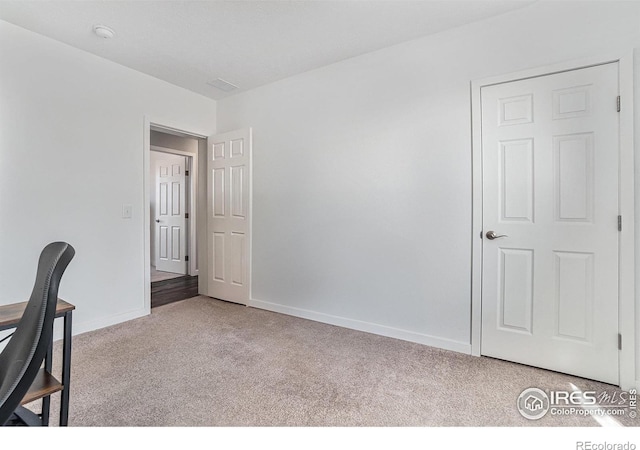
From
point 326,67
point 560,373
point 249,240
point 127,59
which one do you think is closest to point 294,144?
point 326,67

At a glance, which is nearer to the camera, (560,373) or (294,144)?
(560,373)

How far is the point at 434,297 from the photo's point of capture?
8.23ft

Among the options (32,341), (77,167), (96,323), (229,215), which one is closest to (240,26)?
(77,167)

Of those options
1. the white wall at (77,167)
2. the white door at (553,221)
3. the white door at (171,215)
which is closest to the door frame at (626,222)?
the white door at (553,221)

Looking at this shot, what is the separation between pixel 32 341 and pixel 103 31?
2595 mm

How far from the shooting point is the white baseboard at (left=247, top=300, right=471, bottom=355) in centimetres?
244

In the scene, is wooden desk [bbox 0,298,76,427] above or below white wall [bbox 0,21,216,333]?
below

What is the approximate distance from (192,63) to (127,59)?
583 millimetres

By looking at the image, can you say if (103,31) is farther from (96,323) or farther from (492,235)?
(492,235)

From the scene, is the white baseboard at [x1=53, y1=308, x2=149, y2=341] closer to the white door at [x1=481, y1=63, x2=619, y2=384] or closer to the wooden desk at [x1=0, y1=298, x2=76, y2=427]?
the wooden desk at [x1=0, y1=298, x2=76, y2=427]

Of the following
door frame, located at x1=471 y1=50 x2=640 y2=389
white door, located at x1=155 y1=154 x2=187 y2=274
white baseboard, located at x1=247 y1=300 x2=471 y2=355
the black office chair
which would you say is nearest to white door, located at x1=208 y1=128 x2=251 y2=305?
white baseboard, located at x1=247 y1=300 x2=471 y2=355

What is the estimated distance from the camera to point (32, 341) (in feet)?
2.69

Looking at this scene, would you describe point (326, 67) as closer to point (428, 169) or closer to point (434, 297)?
point (428, 169)

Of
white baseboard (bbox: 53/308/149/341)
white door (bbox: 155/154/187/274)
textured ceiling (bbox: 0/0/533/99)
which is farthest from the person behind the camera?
white door (bbox: 155/154/187/274)
